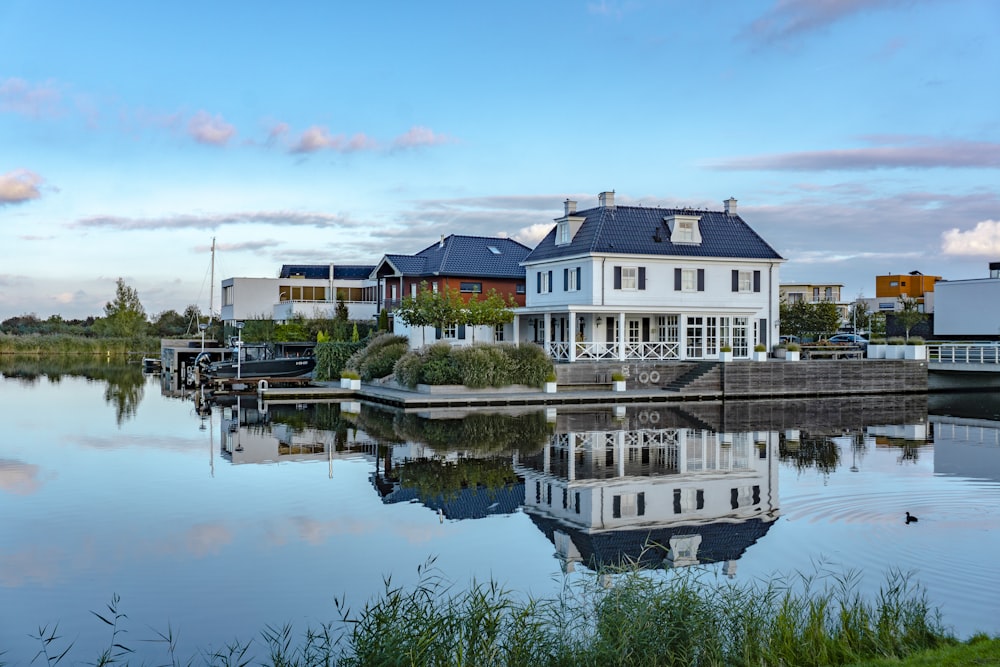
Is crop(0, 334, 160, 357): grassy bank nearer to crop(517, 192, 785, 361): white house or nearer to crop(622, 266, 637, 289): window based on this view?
crop(517, 192, 785, 361): white house

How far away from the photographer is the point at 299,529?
12742 mm

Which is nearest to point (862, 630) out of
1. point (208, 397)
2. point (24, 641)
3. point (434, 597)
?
point (434, 597)

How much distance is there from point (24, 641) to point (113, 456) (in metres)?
12.5

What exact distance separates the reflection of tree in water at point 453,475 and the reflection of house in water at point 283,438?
231 cm

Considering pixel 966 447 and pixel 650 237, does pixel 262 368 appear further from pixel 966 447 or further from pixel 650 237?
pixel 966 447

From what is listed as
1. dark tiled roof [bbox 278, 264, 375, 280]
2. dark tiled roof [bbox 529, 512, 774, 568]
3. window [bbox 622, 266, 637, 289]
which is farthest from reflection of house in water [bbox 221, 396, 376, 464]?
dark tiled roof [bbox 278, 264, 375, 280]

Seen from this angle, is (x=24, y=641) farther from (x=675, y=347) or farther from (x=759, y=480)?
(x=675, y=347)

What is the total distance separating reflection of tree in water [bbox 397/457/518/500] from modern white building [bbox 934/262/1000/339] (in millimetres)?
47110

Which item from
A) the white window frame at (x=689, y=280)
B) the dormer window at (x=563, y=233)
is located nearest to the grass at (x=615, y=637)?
the white window frame at (x=689, y=280)

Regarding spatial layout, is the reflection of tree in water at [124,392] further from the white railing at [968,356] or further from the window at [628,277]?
the white railing at [968,356]

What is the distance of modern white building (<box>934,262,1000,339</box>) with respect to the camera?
55656mm

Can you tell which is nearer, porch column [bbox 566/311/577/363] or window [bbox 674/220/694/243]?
porch column [bbox 566/311/577/363]

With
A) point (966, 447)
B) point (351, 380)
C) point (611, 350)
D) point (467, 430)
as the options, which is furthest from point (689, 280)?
point (467, 430)

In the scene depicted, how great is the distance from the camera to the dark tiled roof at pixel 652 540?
36.0ft
